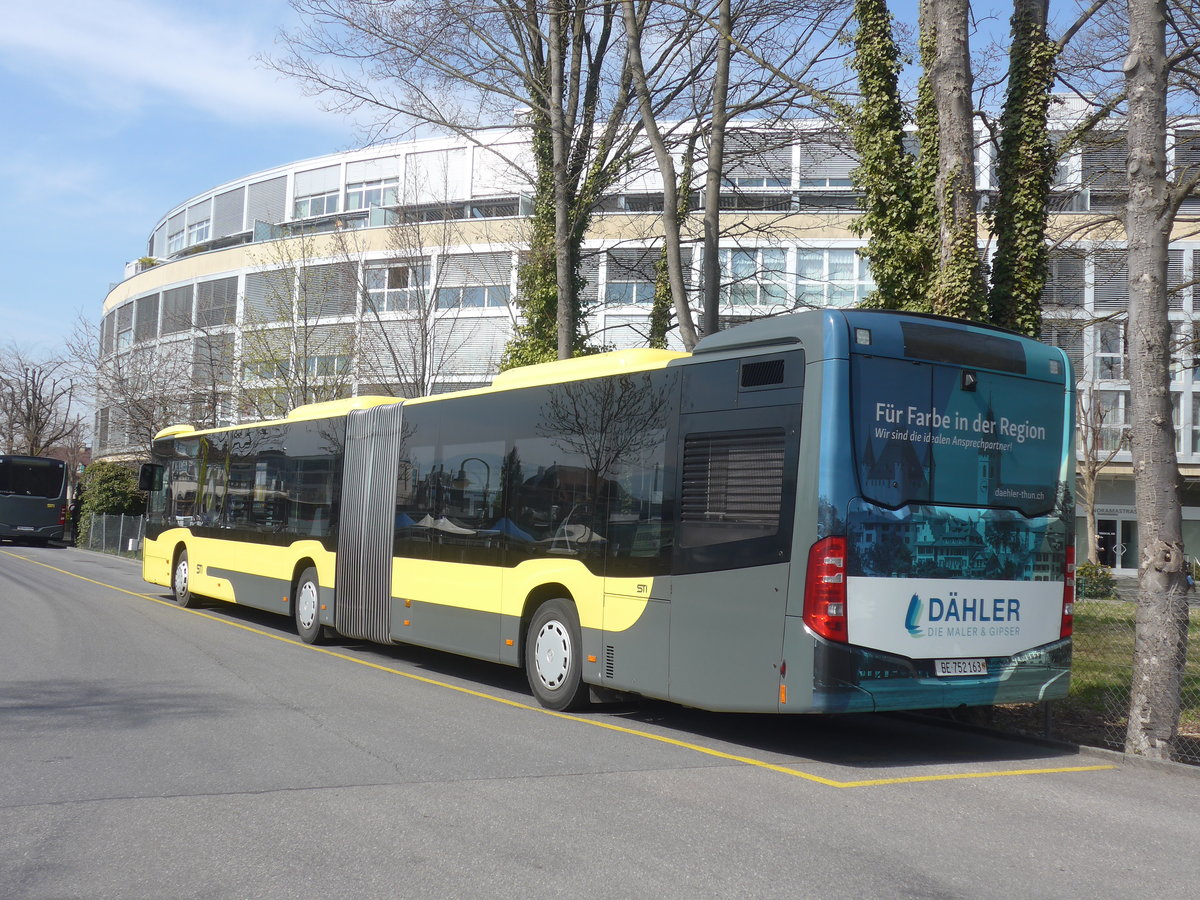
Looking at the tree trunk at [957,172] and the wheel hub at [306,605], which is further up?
the tree trunk at [957,172]

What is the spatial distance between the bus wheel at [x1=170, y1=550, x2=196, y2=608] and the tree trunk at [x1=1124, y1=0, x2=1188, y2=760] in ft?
50.3

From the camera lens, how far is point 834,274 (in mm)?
39312

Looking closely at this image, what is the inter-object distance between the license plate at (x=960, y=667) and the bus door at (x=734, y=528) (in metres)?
1.22

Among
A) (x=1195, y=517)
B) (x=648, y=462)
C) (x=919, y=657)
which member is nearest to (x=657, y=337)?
(x=648, y=462)

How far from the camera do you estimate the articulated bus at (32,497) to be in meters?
43.0

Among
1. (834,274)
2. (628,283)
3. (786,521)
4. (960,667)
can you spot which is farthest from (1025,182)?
(834,274)

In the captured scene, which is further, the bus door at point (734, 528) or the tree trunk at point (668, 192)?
the tree trunk at point (668, 192)

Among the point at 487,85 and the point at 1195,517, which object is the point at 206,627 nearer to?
the point at 487,85

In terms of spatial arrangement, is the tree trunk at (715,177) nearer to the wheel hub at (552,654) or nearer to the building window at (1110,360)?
the wheel hub at (552,654)

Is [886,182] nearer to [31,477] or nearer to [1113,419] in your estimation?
[1113,419]

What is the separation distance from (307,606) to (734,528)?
840 centimetres

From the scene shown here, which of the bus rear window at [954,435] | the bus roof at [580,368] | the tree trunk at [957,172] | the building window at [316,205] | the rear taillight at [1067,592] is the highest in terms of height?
the building window at [316,205]

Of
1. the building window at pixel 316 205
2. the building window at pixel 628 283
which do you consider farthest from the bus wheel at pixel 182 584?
the building window at pixel 316 205

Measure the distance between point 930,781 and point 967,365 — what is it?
118 inches
